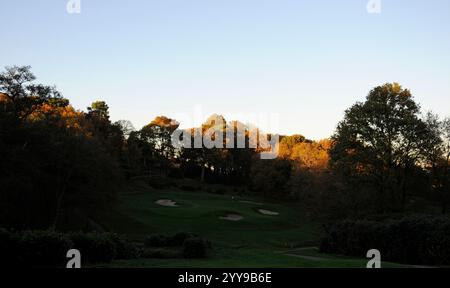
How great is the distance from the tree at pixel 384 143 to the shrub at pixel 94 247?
24.6 m

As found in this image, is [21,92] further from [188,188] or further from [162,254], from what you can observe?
[188,188]

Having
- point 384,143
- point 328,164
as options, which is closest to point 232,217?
point 328,164

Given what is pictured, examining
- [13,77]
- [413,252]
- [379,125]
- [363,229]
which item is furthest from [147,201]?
[413,252]

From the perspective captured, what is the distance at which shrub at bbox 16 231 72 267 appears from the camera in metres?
15.7

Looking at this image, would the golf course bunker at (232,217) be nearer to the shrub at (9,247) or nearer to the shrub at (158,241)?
the shrub at (158,241)

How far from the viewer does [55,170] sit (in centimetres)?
4056

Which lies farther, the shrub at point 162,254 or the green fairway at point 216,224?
the green fairway at point 216,224

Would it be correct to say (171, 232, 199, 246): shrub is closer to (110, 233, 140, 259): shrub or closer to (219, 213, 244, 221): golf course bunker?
(110, 233, 140, 259): shrub

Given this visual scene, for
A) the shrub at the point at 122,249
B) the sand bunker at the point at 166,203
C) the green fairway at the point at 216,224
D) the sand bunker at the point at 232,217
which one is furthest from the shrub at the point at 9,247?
the sand bunker at the point at 166,203

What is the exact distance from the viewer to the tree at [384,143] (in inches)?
1474

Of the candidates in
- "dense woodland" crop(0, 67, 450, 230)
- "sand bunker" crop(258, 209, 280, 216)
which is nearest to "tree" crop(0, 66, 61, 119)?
"dense woodland" crop(0, 67, 450, 230)

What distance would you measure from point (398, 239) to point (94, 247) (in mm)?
15095

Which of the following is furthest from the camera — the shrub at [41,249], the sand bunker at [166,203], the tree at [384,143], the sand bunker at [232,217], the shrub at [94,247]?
the sand bunker at [166,203]

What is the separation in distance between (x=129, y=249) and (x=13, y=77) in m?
21.3
